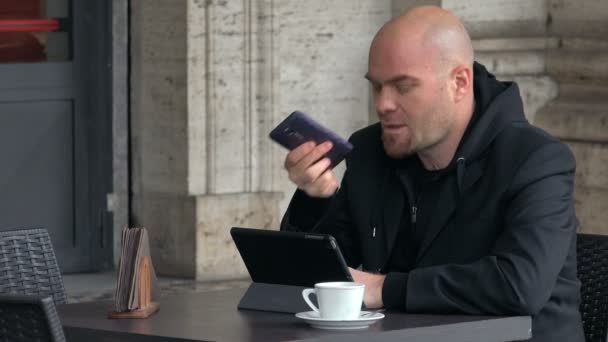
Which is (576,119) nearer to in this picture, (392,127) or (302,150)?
(392,127)

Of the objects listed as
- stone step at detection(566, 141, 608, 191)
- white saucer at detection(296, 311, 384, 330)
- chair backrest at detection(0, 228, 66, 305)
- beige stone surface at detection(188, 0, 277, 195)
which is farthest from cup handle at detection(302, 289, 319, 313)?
beige stone surface at detection(188, 0, 277, 195)

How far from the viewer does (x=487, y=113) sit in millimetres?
3811

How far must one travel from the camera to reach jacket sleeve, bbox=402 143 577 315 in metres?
3.42

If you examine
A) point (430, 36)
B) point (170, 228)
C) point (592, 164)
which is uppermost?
point (430, 36)

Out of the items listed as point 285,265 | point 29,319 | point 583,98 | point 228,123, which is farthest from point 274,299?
point 583,98

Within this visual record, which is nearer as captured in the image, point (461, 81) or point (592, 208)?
point (461, 81)

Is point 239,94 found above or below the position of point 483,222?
below

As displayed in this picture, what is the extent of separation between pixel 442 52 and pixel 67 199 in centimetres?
441

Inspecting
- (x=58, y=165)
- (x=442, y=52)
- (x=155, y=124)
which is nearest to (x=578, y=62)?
(x=155, y=124)

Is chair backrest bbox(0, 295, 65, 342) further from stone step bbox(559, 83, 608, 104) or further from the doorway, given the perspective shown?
stone step bbox(559, 83, 608, 104)

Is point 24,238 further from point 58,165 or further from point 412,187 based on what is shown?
point 58,165

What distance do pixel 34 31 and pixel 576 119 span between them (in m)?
2.76

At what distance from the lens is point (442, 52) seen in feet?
12.4

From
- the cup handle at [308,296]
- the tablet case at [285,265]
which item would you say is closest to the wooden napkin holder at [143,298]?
the tablet case at [285,265]
